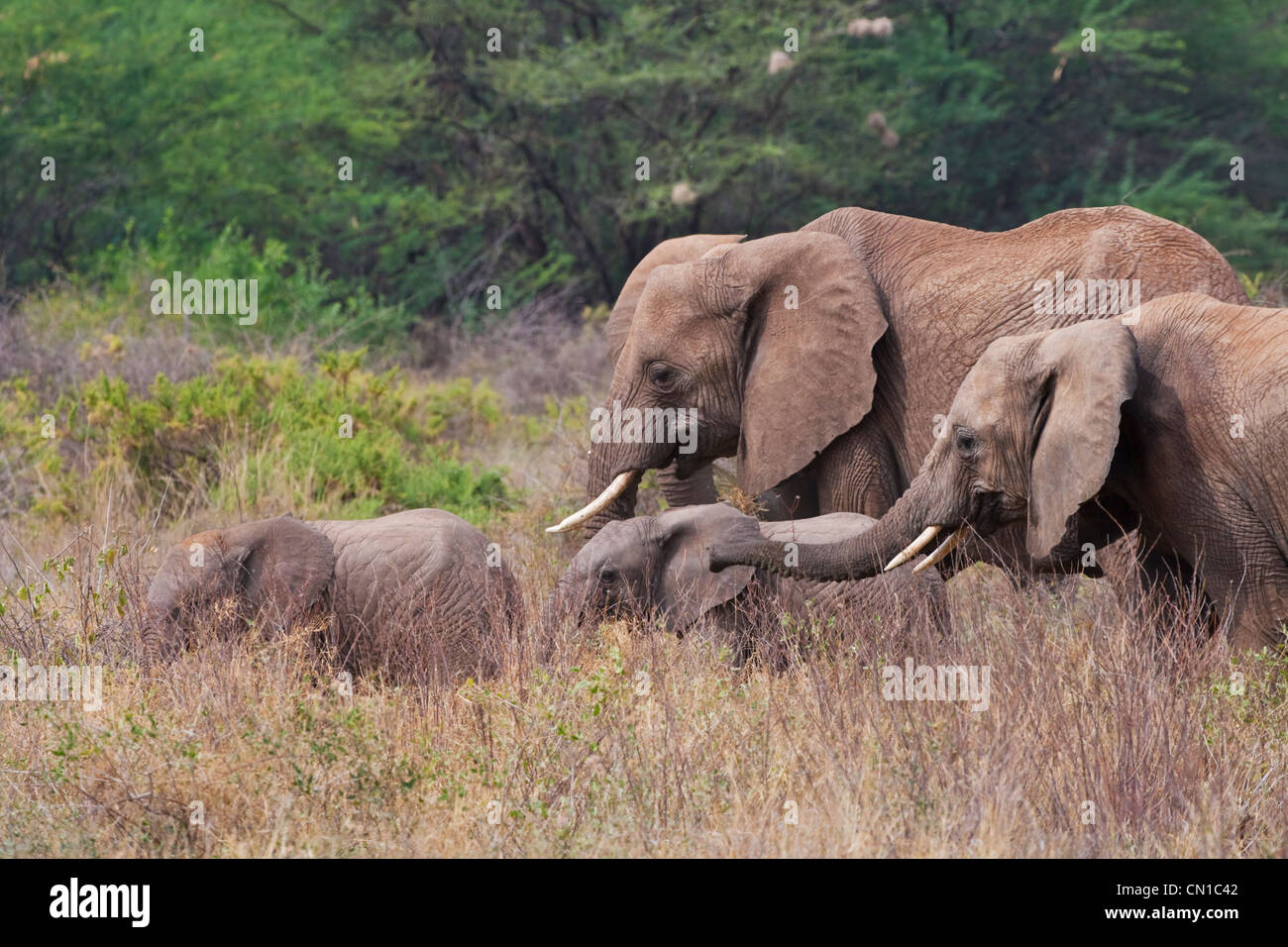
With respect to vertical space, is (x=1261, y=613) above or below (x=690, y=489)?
below

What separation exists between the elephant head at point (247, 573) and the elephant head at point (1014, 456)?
1.53m

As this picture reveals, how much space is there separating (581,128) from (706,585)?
14.9m

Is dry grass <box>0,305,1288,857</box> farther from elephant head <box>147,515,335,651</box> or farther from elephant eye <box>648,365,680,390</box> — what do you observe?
elephant eye <box>648,365,680,390</box>

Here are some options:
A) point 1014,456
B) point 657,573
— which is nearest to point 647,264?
point 657,573

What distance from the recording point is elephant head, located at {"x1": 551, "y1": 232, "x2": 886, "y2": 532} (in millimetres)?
6629

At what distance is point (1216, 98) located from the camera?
72.9 feet

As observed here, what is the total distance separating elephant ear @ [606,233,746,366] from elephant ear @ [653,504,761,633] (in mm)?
2095

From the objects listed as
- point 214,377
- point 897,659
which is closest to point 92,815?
point 897,659

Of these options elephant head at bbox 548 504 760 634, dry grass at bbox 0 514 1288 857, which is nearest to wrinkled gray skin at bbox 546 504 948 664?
elephant head at bbox 548 504 760 634

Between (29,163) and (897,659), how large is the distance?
1437cm

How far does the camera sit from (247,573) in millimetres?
6113

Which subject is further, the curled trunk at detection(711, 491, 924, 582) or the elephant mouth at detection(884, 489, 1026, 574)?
the curled trunk at detection(711, 491, 924, 582)

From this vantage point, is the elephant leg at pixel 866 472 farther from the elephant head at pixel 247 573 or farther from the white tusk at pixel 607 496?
the elephant head at pixel 247 573

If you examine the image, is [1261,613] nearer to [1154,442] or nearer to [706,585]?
[1154,442]
